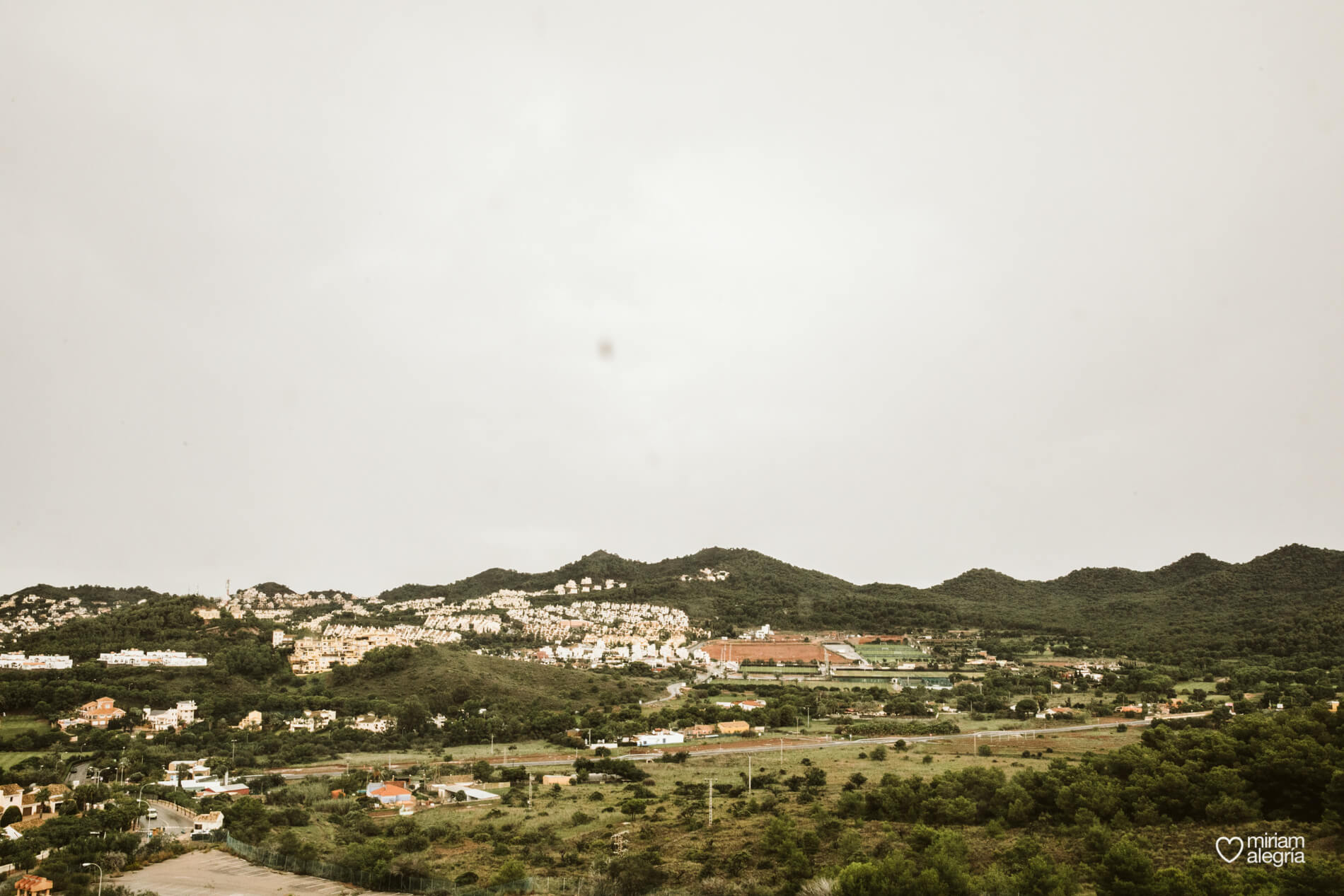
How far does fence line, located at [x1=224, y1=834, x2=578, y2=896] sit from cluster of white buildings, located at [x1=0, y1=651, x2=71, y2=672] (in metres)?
44.7

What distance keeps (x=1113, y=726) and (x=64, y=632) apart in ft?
295

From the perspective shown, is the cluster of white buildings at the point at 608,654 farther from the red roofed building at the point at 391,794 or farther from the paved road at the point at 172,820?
the paved road at the point at 172,820

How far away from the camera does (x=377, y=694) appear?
203 feet

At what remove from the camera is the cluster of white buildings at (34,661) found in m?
58.3

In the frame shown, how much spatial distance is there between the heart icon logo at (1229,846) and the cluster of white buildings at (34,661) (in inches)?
2949

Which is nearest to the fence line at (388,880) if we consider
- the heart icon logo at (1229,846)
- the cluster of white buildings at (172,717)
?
the heart icon logo at (1229,846)

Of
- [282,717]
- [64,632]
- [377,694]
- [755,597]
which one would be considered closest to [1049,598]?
[755,597]

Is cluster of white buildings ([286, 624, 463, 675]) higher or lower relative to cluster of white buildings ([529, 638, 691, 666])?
higher

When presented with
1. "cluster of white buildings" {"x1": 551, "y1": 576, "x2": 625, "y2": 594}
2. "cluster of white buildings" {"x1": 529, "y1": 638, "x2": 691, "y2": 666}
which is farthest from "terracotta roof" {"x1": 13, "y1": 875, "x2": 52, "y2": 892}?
"cluster of white buildings" {"x1": 551, "y1": 576, "x2": 625, "y2": 594}

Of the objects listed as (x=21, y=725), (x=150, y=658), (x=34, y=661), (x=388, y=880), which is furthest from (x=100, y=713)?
(x=388, y=880)

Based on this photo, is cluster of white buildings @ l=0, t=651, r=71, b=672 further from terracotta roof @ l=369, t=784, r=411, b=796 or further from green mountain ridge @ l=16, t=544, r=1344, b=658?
green mountain ridge @ l=16, t=544, r=1344, b=658

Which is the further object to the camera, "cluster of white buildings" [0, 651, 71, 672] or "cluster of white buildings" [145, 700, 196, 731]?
"cluster of white buildings" [0, 651, 71, 672]

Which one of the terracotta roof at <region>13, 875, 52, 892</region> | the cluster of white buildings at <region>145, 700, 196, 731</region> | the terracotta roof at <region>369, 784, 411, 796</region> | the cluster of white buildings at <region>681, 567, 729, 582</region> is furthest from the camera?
the cluster of white buildings at <region>681, 567, 729, 582</region>

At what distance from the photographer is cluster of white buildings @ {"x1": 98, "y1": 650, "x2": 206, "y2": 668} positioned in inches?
2448
